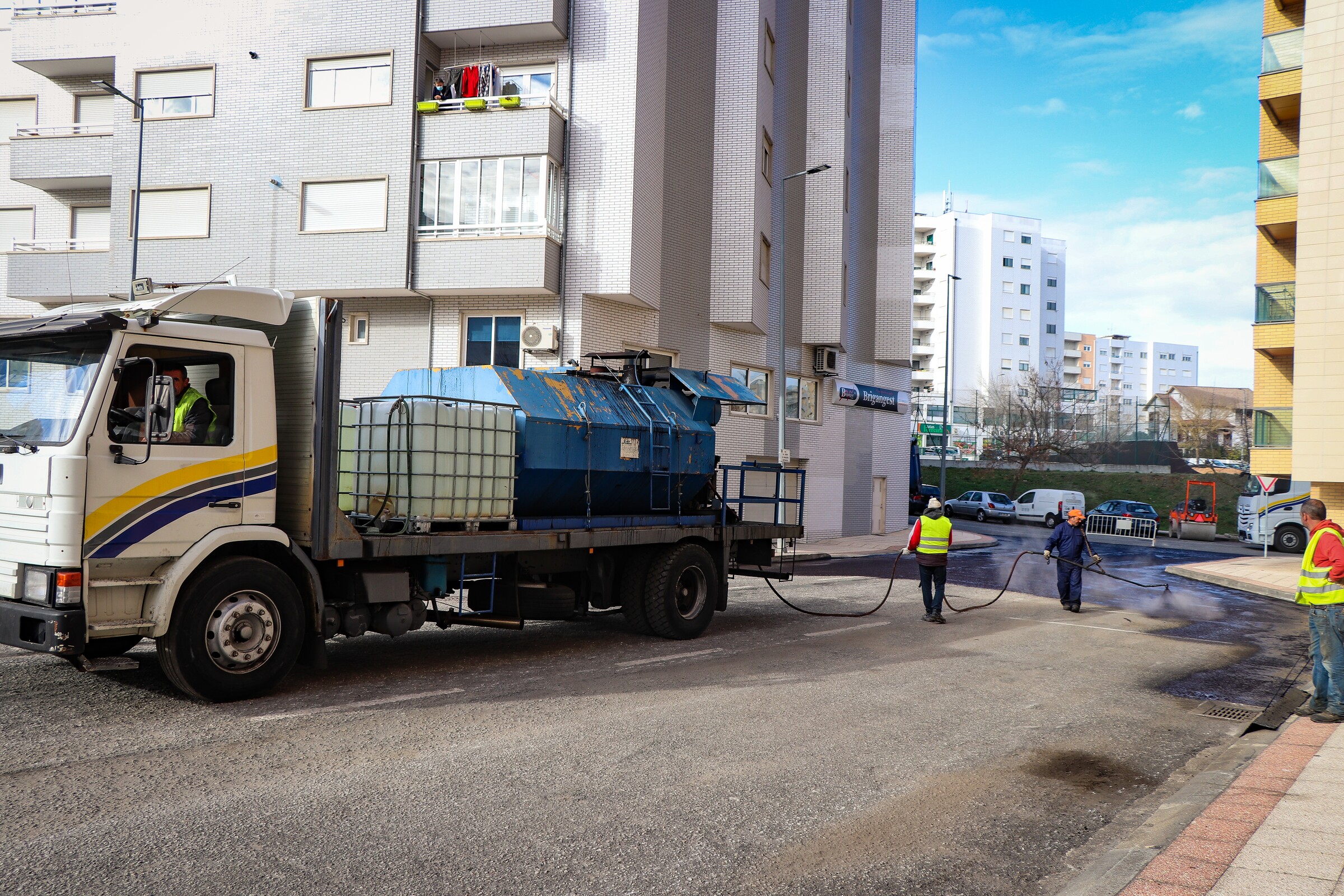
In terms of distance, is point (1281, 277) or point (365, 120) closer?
point (365, 120)

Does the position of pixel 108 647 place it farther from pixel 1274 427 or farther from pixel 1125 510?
pixel 1125 510

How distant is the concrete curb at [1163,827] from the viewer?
14.4ft

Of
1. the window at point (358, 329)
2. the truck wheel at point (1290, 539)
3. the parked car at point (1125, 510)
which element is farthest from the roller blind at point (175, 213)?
the parked car at point (1125, 510)

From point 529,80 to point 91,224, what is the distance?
12357 millimetres

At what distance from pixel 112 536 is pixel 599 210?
52.8 feet

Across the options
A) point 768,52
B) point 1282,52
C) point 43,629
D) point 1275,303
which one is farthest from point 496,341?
point 1282,52

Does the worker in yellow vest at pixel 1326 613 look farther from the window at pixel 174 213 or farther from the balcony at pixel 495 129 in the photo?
the window at pixel 174 213

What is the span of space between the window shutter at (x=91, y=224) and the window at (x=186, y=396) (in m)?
21.6

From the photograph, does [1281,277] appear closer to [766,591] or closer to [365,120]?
[766,591]

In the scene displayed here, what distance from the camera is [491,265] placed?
68.1 ft

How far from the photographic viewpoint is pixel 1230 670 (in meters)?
10.3

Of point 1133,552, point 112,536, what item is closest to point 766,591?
point 112,536

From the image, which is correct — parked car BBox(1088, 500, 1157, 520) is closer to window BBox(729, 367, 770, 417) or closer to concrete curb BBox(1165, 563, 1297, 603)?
concrete curb BBox(1165, 563, 1297, 603)

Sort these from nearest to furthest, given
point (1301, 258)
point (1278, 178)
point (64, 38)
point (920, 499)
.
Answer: point (64, 38), point (1301, 258), point (1278, 178), point (920, 499)
